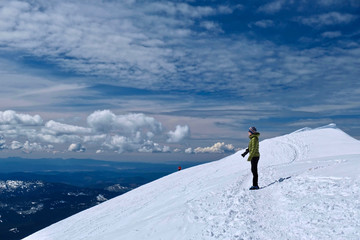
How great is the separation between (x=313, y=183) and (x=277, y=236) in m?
4.76

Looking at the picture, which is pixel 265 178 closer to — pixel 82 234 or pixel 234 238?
pixel 234 238

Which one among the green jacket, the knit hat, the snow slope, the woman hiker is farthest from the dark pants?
the knit hat

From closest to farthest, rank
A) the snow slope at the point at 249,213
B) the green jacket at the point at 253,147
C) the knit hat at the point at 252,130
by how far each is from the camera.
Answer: the snow slope at the point at 249,213 → the green jacket at the point at 253,147 → the knit hat at the point at 252,130

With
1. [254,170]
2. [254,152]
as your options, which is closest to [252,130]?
[254,152]

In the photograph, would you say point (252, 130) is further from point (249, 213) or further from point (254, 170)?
point (249, 213)

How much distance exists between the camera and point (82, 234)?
41.3 ft

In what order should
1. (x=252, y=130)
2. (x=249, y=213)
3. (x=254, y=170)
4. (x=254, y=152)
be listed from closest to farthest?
(x=249, y=213) → (x=254, y=170) → (x=254, y=152) → (x=252, y=130)

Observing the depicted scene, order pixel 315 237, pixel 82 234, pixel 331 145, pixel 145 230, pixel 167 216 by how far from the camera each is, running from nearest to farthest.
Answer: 1. pixel 315 237
2. pixel 145 230
3. pixel 167 216
4. pixel 82 234
5. pixel 331 145

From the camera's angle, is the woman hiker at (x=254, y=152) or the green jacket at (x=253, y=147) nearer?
the woman hiker at (x=254, y=152)

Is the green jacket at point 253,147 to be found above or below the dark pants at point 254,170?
above

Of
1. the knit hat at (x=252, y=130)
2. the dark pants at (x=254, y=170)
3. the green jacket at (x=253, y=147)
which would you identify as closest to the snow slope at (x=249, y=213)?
the dark pants at (x=254, y=170)

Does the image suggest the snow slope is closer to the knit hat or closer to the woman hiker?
the woman hiker

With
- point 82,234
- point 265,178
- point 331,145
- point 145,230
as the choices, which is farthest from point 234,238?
point 331,145

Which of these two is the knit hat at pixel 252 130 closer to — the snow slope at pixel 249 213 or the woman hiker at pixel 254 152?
the woman hiker at pixel 254 152
